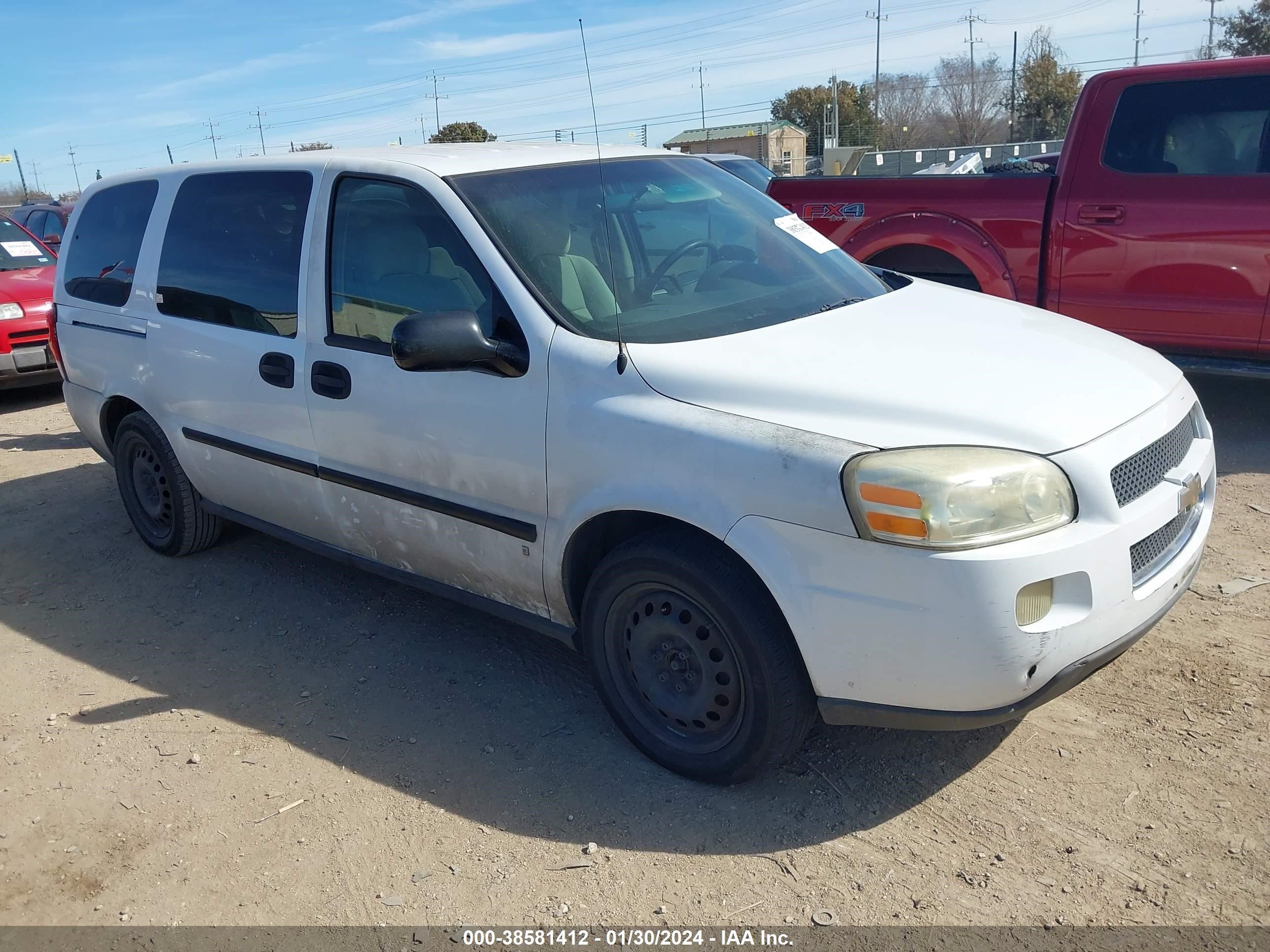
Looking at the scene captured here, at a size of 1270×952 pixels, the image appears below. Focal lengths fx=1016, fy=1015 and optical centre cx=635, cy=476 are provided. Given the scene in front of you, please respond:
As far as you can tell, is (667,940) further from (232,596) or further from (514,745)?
(232,596)

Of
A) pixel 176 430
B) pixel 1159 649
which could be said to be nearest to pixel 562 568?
pixel 1159 649

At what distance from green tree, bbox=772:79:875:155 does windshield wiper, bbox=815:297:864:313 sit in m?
56.3

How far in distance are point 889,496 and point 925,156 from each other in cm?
2708

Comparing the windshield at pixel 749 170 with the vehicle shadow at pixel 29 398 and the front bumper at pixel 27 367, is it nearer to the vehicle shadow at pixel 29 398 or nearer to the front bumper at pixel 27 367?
the front bumper at pixel 27 367

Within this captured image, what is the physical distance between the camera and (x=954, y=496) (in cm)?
245

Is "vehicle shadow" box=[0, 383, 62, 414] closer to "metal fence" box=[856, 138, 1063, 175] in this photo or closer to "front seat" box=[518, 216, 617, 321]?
"front seat" box=[518, 216, 617, 321]

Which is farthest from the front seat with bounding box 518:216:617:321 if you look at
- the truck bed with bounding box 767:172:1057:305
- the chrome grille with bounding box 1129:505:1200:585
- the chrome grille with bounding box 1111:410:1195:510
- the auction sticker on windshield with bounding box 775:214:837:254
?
the truck bed with bounding box 767:172:1057:305

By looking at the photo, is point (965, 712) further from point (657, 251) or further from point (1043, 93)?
point (1043, 93)

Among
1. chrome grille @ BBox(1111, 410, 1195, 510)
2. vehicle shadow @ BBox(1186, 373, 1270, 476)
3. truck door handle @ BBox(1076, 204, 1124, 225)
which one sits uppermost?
truck door handle @ BBox(1076, 204, 1124, 225)

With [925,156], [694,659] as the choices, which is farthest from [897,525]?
[925,156]

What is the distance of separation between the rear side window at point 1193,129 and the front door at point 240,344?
4.65 meters

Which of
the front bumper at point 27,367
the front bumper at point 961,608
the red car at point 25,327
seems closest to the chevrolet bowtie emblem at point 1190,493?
the front bumper at point 961,608

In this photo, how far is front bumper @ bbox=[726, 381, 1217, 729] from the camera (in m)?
2.44

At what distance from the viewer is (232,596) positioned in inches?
186
